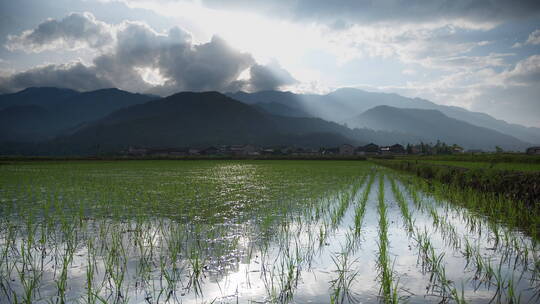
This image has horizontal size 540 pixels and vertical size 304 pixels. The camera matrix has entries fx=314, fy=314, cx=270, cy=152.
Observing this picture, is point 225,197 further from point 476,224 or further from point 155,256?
point 476,224

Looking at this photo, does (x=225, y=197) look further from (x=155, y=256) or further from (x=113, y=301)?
(x=113, y=301)

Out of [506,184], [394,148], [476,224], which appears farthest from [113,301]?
[394,148]

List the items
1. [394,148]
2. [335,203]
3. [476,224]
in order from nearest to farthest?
1. [476,224]
2. [335,203]
3. [394,148]

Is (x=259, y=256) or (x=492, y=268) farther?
(x=259, y=256)

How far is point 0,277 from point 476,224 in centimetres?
982

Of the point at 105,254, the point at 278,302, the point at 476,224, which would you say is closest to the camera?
the point at 278,302

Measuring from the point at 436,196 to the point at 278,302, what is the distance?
1128 cm

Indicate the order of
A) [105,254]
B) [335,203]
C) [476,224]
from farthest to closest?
[335,203] < [476,224] < [105,254]

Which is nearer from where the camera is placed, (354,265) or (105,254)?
(354,265)

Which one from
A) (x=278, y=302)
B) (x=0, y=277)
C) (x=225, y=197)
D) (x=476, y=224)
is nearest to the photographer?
(x=278, y=302)

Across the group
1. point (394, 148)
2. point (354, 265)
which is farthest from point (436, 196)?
point (394, 148)

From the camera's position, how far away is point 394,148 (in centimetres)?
12306

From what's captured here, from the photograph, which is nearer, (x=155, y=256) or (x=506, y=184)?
(x=155, y=256)

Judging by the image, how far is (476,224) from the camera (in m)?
8.06
